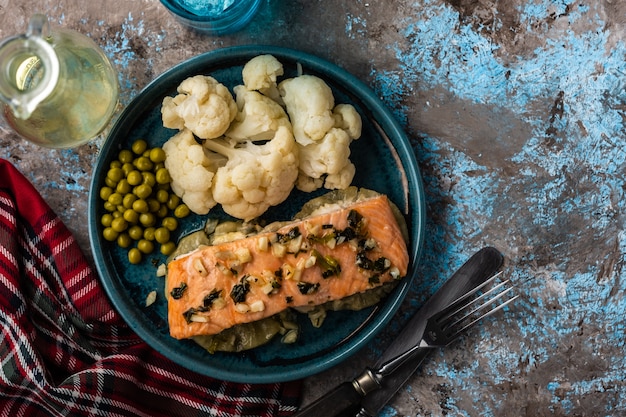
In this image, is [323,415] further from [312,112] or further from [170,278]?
[312,112]

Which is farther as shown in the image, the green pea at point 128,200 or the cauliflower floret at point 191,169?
the green pea at point 128,200

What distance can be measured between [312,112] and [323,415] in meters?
1.37

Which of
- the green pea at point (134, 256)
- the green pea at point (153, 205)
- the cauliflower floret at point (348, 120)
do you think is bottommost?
the green pea at point (134, 256)

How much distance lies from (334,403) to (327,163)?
42.9 inches

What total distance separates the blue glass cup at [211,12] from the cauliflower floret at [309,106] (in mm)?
407

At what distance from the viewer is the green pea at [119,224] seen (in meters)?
2.78

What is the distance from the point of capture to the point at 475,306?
302cm

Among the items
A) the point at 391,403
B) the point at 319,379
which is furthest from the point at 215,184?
the point at 391,403

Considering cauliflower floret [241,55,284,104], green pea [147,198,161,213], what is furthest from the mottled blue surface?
green pea [147,198,161,213]

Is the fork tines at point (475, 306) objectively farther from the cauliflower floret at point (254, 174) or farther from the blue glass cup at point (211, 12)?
the blue glass cup at point (211, 12)

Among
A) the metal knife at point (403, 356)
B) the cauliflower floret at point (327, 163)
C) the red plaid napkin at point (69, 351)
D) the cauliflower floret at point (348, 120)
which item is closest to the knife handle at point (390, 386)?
the metal knife at point (403, 356)

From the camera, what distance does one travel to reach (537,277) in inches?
120

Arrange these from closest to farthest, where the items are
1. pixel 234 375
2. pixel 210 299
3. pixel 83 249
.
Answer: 1. pixel 210 299
2. pixel 234 375
3. pixel 83 249

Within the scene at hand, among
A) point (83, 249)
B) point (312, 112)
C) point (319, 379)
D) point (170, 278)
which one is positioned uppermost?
point (312, 112)
